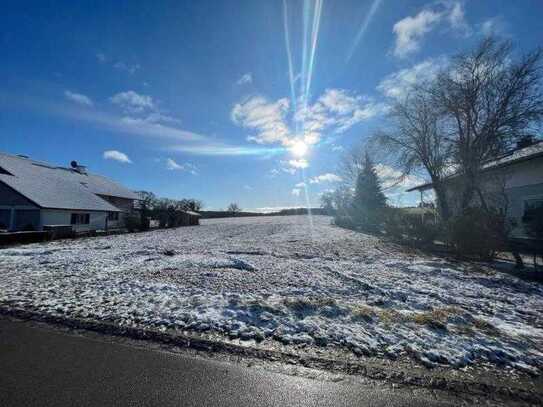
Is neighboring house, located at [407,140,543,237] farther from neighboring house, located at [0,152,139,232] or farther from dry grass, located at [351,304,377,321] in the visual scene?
Answer: neighboring house, located at [0,152,139,232]

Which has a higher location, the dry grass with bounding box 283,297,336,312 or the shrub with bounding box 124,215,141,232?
the shrub with bounding box 124,215,141,232

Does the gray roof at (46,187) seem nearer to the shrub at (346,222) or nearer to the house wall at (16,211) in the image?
the house wall at (16,211)

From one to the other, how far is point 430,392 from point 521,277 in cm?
727

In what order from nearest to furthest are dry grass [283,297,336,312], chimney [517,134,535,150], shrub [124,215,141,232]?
dry grass [283,297,336,312] < chimney [517,134,535,150] < shrub [124,215,141,232]

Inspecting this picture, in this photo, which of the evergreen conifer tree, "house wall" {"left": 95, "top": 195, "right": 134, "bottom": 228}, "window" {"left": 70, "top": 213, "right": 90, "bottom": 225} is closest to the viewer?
"window" {"left": 70, "top": 213, "right": 90, "bottom": 225}

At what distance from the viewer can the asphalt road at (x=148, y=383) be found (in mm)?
2340

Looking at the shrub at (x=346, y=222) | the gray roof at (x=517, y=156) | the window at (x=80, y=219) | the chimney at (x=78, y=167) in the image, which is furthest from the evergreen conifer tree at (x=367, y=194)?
the chimney at (x=78, y=167)

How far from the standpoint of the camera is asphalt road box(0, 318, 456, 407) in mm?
2340

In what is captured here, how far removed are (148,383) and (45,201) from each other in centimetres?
2210

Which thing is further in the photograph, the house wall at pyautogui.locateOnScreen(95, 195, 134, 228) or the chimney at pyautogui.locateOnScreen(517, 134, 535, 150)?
the house wall at pyautogui.locateOnScreen(95, 195, 134, 228)

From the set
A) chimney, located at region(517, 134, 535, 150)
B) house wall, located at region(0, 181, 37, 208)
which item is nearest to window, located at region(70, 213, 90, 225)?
house wall, located at region(0, 181, 37, 208)

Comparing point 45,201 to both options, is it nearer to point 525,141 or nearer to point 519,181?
point 519,181

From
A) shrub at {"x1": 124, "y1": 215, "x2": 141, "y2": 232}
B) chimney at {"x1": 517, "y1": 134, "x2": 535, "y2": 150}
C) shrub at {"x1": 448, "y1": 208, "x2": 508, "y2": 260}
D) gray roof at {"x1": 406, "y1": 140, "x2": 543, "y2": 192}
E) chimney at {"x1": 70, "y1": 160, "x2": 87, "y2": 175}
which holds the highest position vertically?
chimney at {"x1": 70, "y1": 160, "x2": 87, "y2": 175}

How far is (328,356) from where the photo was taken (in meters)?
3.03
